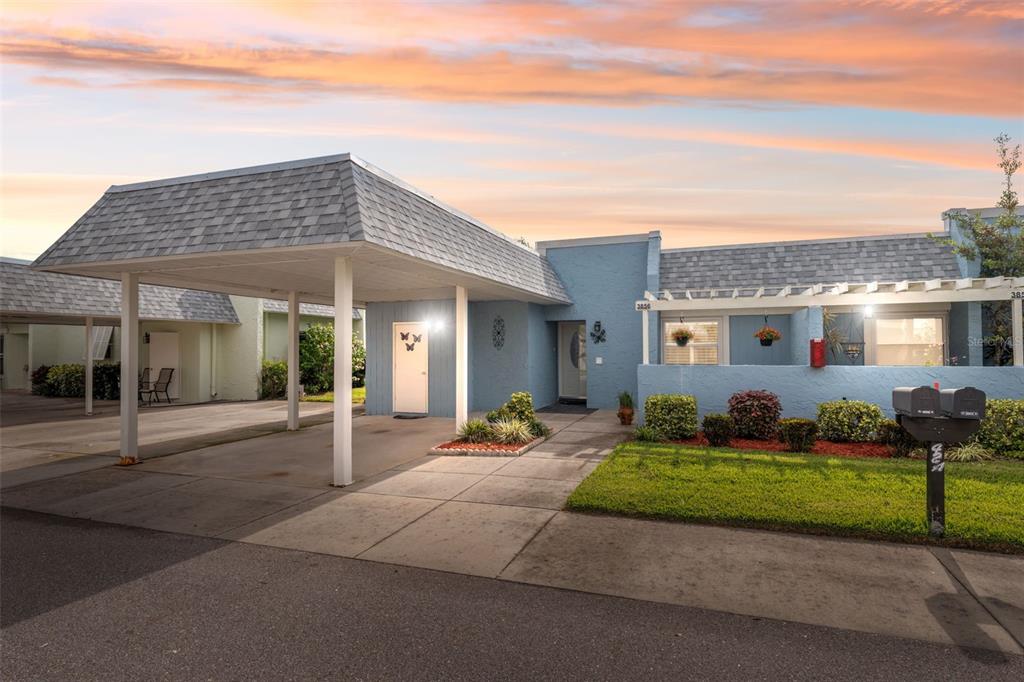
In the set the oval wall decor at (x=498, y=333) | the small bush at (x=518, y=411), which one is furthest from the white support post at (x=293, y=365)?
the oval wall decor at (x=498, y=333)

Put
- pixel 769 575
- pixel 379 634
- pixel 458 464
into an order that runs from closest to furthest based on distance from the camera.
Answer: pixel 379 634 < pixel 769 575 < pixel 458 464

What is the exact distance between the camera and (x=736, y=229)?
68.8 feet

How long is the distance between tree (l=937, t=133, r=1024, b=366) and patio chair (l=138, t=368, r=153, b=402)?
2481 centimetres

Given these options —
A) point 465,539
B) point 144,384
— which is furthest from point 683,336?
point 144,384

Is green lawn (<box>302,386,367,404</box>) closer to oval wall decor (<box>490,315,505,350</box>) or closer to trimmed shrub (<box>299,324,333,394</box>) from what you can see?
Result: trimmed shrub (<box>299,324,333,394</box>)

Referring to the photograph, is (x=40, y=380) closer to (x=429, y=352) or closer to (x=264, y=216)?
(x=429, y=352)

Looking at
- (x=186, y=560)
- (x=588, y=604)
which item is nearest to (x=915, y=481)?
(x=588, y=604)

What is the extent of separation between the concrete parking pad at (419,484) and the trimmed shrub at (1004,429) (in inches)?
329

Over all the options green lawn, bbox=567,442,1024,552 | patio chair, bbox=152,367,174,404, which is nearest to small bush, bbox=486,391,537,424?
green lawn, bbox=567,442,1024,552

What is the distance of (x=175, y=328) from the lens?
19875 millimetres

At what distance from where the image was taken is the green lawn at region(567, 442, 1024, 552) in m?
5.48

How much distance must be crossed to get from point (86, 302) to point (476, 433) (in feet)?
43.4

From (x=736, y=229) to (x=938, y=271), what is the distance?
27.4 ft

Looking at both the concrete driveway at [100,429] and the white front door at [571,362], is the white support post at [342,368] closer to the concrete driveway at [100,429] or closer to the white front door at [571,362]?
the concrete driveway at [100,429]
